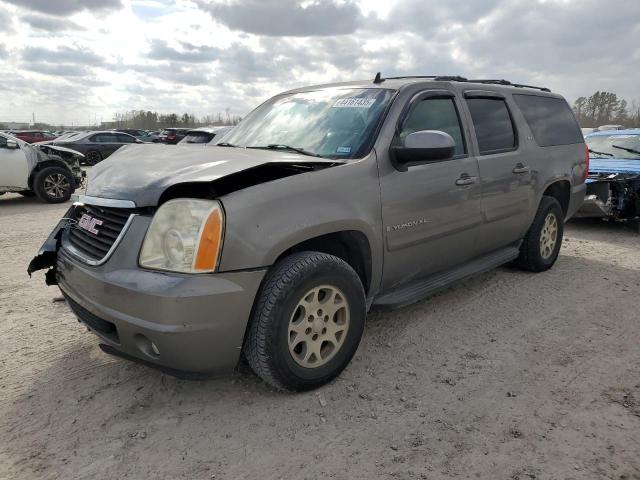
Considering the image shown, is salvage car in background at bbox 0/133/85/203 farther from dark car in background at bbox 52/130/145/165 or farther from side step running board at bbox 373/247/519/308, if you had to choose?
dark car in background at bbox 52/130/145/165

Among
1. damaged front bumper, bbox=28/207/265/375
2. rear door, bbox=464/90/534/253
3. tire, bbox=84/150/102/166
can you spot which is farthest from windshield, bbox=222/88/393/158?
tire, bbox=84/150/102/166

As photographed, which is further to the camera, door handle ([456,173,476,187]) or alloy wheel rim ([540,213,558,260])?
alloy wheel rim ([540,213,558,260])

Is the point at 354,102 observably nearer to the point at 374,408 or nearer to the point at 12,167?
the point at 374,408

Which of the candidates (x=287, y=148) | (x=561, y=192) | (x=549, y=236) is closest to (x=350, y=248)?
(x=287, y=148)

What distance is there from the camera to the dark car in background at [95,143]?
70.1 feet

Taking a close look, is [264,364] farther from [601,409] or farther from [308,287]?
[601,409]

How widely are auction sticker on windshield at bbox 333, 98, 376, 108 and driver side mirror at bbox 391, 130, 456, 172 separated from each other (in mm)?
448

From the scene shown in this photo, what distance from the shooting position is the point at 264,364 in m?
2.67

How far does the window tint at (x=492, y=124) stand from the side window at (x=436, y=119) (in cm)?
26

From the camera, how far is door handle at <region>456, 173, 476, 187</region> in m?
3.80

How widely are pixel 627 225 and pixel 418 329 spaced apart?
6.01m

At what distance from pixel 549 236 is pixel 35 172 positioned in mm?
9652

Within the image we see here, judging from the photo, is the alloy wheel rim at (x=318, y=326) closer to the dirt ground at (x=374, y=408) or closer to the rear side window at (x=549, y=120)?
the dirt ground at (x=374, y=408)

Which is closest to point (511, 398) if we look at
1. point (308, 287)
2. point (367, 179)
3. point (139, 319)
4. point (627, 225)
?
point (308, 287)
